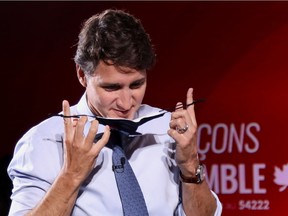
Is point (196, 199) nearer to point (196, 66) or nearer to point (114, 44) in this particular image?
point (114, 44)

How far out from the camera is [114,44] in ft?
5.72

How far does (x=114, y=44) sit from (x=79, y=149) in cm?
29

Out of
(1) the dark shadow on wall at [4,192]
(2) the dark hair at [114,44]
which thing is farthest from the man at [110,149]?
(1) the dark shadow on wall at [4,192]

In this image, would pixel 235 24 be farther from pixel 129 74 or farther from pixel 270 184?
pixel 129 74

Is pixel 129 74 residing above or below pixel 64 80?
below

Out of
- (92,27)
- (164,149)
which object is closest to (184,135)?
(164,149)

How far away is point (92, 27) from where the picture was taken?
1.80 metres

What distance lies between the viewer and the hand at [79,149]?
1.65 m

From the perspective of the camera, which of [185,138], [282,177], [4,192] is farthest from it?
[282,177]

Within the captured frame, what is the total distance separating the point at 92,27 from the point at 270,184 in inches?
73.6

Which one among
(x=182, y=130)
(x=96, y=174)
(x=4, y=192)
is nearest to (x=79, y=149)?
(x=96, y=174)

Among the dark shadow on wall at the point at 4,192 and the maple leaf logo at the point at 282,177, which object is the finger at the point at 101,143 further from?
the maple leaf logo at the point at 282,177

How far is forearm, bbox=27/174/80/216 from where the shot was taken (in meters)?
1.65

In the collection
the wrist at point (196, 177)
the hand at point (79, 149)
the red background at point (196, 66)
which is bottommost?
the wrist at point (196, 177)
